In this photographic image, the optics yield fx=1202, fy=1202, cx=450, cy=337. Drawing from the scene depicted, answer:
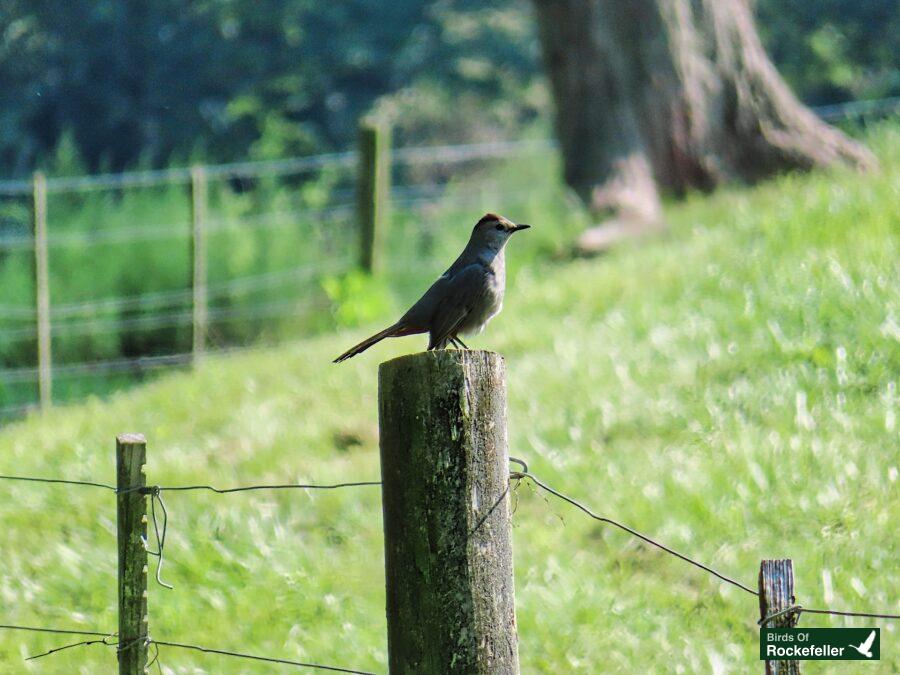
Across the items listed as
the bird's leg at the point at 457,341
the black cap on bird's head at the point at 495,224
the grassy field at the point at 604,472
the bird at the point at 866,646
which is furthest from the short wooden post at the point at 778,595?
the black cap on bird's head at the point at 495,224

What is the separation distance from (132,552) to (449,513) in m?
1.04

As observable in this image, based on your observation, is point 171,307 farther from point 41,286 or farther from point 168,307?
point 41,286

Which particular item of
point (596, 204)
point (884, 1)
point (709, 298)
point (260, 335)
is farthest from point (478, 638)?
point (884, 1)

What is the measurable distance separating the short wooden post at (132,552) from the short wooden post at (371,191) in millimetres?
7795

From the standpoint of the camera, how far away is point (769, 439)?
556 cm

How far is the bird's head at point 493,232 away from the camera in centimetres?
426

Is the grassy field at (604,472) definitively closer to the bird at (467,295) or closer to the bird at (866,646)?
the bird at (467,295)

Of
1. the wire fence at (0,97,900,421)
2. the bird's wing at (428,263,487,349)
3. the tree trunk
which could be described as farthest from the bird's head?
the wire fence at (0,97,900,421)

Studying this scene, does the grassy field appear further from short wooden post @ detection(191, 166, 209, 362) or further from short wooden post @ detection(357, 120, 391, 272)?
short wooden post @ detection(357, 120, 391, 272)

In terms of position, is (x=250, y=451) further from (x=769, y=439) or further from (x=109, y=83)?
(x=109, y=83)

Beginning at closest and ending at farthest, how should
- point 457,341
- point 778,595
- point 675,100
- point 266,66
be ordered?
point 778,595 → point 457,341 → point 675,100 → point 266,66

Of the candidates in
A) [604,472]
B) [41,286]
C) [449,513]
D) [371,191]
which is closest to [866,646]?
[449,513]

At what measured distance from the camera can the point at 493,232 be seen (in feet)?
14.0

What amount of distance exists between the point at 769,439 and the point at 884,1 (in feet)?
58.9
